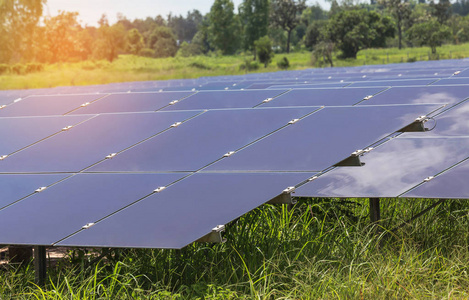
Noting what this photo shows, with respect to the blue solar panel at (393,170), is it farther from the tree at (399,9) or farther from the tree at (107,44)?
the tree at (107,44)

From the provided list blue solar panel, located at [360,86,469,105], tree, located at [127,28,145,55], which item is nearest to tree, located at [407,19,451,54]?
tree, located at [127,28,145,55]

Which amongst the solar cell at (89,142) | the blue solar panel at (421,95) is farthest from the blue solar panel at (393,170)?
the solar cell at (89,142)

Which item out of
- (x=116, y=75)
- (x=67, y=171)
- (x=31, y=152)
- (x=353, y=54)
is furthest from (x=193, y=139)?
(x=353, y=54)

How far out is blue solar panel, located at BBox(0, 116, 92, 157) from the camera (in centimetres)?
971

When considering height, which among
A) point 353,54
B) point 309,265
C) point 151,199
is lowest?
point 353,54

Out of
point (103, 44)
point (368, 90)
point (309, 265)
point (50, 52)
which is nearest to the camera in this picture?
point (309, 265)

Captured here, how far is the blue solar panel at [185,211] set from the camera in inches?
263

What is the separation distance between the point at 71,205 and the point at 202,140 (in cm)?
174

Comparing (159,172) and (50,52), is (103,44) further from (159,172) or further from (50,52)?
(159,172)

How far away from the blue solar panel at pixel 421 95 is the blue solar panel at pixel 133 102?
3.36m

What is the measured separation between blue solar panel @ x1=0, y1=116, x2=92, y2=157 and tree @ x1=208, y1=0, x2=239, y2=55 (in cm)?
11810

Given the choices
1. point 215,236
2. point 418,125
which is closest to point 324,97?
point 418,125

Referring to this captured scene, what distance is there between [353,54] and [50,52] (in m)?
51.0

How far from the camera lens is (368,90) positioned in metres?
12.4
